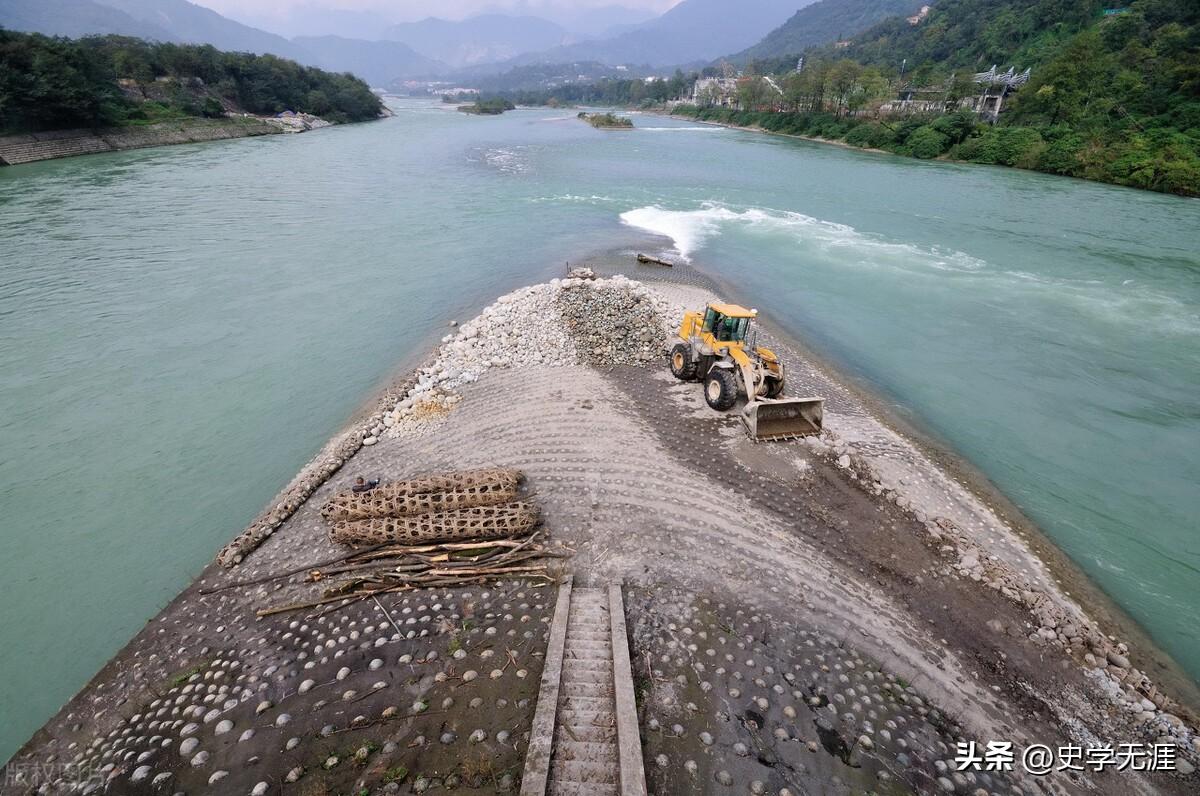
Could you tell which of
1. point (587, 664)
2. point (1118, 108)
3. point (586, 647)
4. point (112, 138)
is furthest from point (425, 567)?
point (1118, 108)

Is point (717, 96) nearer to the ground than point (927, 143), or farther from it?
farther from it

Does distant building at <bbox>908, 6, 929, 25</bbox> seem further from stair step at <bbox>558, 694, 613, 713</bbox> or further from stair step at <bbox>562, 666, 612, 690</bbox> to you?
stair step at <bbox>558, 694, 613, 713</bbox>

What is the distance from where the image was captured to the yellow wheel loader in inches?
392

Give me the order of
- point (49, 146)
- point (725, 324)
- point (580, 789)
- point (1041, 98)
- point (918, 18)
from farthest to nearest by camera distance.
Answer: point (918, 18) → point (1041, 98) → point (49, 146) → point (725, 324) → point (580, 789)

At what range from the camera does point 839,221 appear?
29.4m

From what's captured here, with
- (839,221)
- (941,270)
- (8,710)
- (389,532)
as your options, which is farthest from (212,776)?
(839,221)

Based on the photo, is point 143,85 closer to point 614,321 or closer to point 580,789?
point 614,321

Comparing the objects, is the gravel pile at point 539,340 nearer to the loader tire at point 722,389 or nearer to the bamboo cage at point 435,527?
the loader tire at point 722,389

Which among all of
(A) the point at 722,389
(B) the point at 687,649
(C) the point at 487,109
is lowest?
(B) the point at 687,649

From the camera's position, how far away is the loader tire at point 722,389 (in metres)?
10.4

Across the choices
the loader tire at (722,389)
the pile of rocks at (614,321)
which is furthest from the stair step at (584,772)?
the pile of rocks at (614,321)

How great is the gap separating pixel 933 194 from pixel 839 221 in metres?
12.2

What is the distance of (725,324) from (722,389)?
1.57 meters

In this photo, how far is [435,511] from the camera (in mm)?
7844
